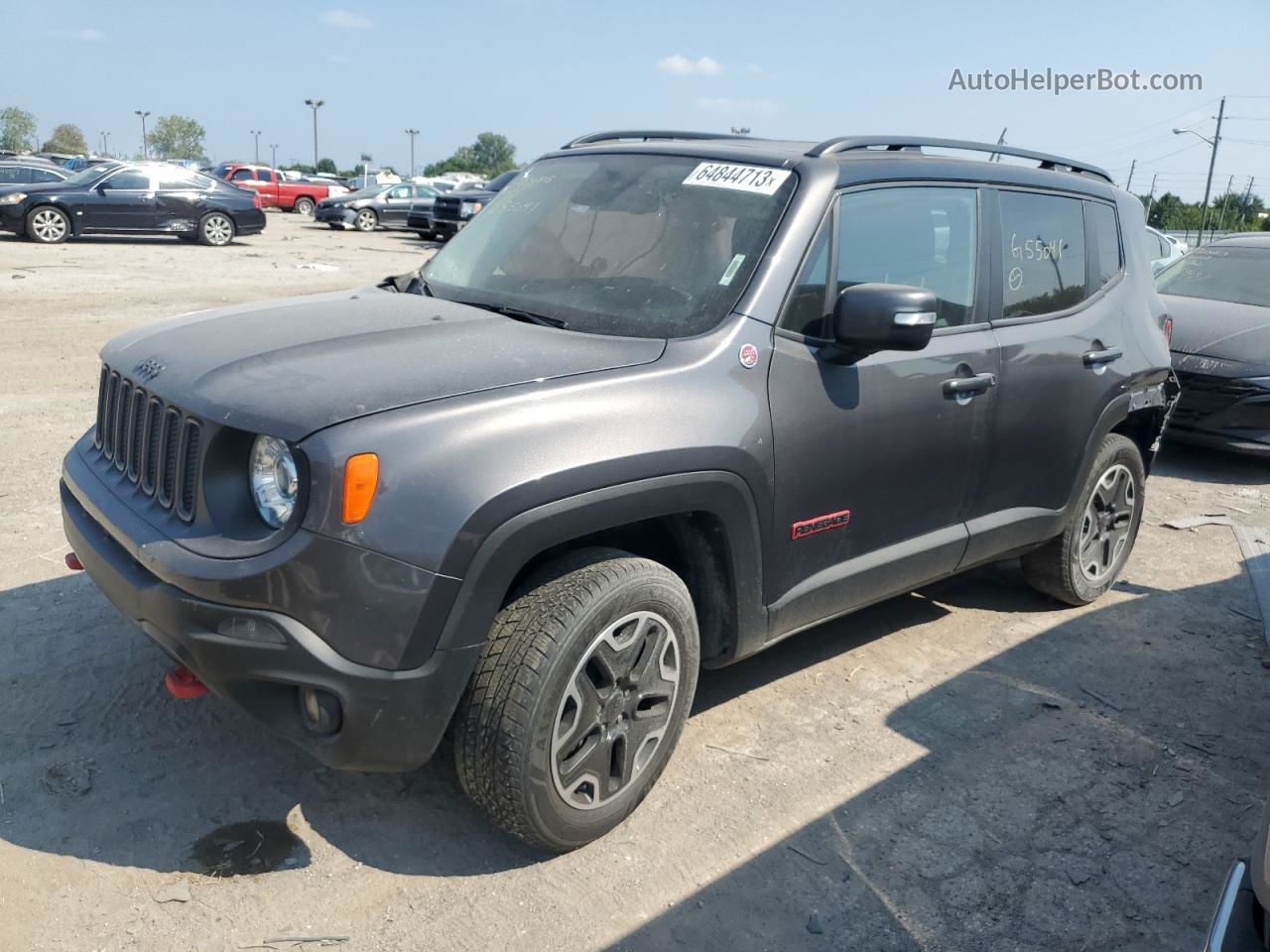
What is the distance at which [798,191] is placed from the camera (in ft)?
11.6

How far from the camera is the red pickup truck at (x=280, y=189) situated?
121 feet

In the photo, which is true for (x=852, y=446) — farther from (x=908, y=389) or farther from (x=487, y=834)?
(x=487, y=834)

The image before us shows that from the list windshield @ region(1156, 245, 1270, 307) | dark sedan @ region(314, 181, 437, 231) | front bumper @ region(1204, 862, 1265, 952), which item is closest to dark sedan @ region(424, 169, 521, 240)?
dark sedan @ region(314, 181, 437, 231)

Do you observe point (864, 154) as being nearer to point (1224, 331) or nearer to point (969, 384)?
point (969, 384)

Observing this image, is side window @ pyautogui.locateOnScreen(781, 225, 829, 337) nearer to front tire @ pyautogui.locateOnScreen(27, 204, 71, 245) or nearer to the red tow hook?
the red tow hook

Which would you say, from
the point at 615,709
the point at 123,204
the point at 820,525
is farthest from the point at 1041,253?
the point at 123,204

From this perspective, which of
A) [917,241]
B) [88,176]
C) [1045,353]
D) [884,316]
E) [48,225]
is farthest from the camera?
[88,176]

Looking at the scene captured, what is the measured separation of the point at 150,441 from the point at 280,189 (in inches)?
1453

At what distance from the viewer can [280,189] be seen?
1462 inches

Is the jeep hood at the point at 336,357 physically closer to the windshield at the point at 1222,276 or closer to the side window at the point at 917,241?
the side window at the point at 917,241

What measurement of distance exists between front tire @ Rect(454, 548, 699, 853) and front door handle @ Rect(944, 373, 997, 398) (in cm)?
135

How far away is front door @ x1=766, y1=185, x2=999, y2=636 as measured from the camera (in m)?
3.39

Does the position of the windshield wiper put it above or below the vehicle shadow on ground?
above

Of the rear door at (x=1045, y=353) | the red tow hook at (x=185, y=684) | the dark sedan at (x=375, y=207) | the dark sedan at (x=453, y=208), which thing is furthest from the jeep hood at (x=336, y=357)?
the dark sedan at (x=375, y=207)
